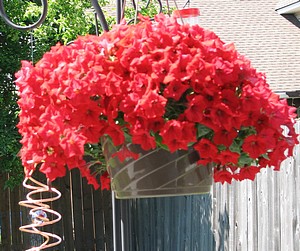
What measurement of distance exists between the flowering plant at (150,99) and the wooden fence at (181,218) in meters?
0.49

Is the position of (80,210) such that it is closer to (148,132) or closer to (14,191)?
(14,191)

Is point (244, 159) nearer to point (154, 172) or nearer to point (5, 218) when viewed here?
point (154, 172)

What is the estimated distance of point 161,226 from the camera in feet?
23.8

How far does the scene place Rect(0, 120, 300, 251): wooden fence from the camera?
4.23 meters

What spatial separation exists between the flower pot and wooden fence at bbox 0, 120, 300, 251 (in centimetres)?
24

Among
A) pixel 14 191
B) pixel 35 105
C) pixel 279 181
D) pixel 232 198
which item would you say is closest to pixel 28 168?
pixel 35 105

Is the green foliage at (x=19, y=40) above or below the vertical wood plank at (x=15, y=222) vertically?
above

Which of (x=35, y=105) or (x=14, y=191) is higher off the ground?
(x=35, y=105)

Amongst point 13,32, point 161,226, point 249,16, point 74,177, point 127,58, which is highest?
→ point 249,16

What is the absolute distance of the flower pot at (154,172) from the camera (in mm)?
2223

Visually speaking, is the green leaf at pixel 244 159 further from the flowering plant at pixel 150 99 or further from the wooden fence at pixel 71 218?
the wooden fence at pixel 71 218

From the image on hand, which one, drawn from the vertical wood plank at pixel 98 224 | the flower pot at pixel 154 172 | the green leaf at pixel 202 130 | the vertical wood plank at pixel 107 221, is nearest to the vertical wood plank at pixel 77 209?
the vertical wood plank at pixel 98 224

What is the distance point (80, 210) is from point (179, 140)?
20.6ft

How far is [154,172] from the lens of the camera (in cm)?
223
